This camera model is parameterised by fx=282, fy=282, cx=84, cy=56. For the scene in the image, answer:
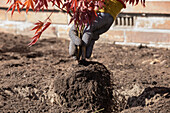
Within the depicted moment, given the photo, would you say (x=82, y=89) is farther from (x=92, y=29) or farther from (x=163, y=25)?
(x=163, y=25)

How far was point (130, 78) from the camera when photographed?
3193mm

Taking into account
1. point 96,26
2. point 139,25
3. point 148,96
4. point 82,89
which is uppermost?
point 96,26

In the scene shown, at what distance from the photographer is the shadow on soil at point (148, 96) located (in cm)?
271

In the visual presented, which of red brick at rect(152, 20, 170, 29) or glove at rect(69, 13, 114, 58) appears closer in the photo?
glove at rect(69, 13, 114, 58)

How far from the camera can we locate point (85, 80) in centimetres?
246

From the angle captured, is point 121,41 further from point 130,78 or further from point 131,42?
point 130,78

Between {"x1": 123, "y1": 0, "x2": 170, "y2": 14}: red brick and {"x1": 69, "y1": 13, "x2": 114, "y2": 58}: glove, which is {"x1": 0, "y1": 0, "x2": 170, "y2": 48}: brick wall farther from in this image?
{"x1": 69, "y1": 13, "x2": 114, "y2": 58}: glove

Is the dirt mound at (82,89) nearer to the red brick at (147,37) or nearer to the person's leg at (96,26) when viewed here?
the person's leg at (96,26)

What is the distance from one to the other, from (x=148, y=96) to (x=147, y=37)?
5.57ft

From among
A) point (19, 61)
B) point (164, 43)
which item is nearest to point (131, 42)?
point (164, 43)

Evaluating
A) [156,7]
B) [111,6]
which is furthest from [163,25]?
[111,6]

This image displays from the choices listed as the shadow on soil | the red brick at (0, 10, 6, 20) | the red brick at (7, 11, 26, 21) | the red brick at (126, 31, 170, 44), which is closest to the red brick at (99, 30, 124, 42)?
the red brick at (126, 31, 170, 44)

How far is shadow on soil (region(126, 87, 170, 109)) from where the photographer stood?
271 cm

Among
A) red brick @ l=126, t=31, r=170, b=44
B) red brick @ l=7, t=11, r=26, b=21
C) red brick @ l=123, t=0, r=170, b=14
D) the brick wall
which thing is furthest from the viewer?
red brick @ l=7, t=11, r=26, b=21
